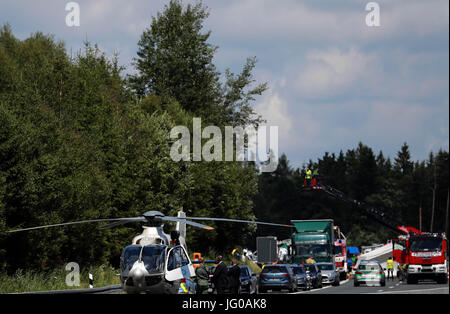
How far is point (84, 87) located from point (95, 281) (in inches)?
670

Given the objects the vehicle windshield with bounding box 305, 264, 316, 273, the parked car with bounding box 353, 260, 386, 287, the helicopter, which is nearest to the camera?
the helicopter

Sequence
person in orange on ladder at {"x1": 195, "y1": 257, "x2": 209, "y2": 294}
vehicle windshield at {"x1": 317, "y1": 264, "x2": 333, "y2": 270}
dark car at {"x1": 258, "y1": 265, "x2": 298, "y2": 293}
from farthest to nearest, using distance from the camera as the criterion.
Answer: vehicle windshield at {"x1": 317, "y1": 264, "x2": 333, "y2": 270} → dark car at {"x1": 258, "y1": 265, "x2": 298, "y2": 293} → person in orange on ladder at {"x1": 195, "y1": 257, "x2": 209, "y2": 294}

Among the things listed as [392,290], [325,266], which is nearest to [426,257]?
[325,266]

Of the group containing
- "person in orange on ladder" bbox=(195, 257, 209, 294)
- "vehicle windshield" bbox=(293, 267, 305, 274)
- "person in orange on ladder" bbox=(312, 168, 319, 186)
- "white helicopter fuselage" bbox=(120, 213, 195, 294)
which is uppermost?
"person in orange on ladder" bbox=(312, 168, 319, 186)

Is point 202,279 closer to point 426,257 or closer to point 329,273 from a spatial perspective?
point 329,273

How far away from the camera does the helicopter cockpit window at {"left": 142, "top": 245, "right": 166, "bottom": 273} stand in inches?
873

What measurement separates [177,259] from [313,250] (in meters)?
30.2

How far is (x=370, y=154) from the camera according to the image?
166750 mm

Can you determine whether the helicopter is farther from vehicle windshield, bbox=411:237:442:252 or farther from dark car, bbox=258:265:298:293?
vehicle windshield, bbox=411:237:442:252

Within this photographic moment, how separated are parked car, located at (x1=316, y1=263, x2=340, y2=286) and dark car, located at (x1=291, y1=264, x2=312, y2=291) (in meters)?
5.45

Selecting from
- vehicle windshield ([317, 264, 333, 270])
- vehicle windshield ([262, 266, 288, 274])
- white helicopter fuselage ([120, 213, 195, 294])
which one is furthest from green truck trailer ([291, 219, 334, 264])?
white helicopter fuselage ([120, 213, 195, 294])

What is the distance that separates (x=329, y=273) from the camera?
1998 inches
